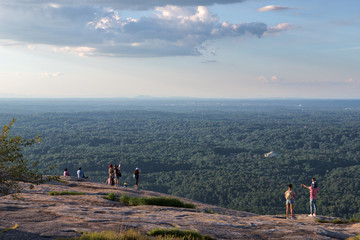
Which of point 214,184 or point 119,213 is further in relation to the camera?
point 214,184

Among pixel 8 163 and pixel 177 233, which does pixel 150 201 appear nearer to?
pixel 177 233


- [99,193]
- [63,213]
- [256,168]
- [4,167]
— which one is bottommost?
[256,168]

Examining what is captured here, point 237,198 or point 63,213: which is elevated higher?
point 63,213

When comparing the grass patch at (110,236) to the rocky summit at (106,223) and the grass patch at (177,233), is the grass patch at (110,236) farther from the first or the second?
the grass patch at (177,233)

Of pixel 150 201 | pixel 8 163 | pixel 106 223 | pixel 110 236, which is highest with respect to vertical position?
pixel 8 163

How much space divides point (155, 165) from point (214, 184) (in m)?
47.6

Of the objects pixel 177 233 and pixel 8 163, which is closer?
pixel 177 233

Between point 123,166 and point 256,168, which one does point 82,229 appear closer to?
point 123,166

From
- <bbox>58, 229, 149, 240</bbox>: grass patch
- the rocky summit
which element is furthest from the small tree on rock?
<bbox>58, 229, 149, 240</bbox>: grass patch

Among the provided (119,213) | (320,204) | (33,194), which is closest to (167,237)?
(119,213)

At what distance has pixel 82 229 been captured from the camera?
1348 centimetres

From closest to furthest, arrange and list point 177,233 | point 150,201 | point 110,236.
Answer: point 110,236, point 177,233, point 150,201

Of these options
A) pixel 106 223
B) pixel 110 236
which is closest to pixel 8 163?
pixel 106 223

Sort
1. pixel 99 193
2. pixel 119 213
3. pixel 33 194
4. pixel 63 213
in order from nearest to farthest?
pixel 63 213 → pixel 119 213 → pixel 33 194 → pixel 99 193
